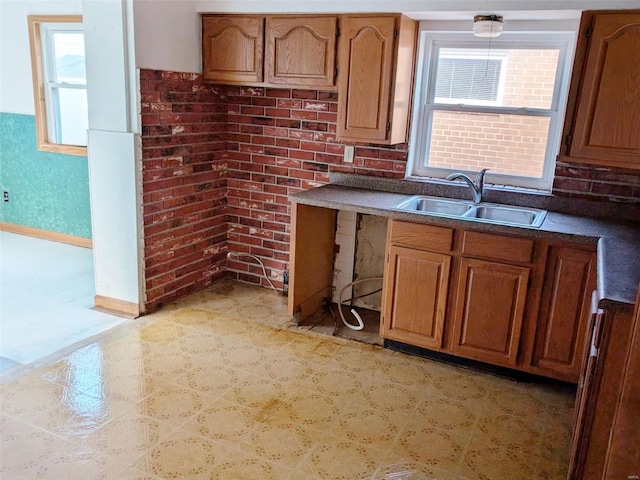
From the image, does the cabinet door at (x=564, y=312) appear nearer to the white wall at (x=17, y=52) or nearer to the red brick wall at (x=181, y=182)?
the red brick wall at (x=181, y=182)

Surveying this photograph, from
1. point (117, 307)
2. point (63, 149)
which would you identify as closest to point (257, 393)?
point (117, 307)

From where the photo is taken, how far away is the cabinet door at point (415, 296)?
296 cm

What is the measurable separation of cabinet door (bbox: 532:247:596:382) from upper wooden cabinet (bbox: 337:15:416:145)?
46.7 inches

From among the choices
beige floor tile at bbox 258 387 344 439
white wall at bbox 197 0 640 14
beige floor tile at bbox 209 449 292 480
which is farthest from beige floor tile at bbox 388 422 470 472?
white wall at bbox 197 0 640 14

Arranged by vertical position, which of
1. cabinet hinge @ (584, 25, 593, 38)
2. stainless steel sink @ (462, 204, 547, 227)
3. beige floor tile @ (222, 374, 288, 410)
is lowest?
beige floor tile @ (222, 374, 288, 410)

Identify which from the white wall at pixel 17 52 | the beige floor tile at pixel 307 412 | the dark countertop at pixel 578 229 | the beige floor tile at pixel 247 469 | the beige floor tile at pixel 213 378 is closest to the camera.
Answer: the dark countertop at pixel 578 229

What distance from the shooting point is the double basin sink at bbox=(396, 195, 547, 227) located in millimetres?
3110

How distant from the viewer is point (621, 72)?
2.66 meters

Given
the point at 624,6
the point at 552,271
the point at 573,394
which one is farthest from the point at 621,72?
the point at 573,394

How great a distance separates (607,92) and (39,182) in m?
4.62

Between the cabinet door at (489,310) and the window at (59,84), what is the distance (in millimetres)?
3477

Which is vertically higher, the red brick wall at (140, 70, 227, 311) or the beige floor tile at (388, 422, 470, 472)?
the red brick wall at (140, 70, 227, 311)

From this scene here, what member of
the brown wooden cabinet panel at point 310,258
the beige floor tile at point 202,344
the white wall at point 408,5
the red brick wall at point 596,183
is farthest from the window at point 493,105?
the beige floor tile at point 202,344

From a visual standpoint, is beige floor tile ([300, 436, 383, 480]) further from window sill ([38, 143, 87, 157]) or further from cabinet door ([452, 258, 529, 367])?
window sill ([38, 143, 87, 157])
